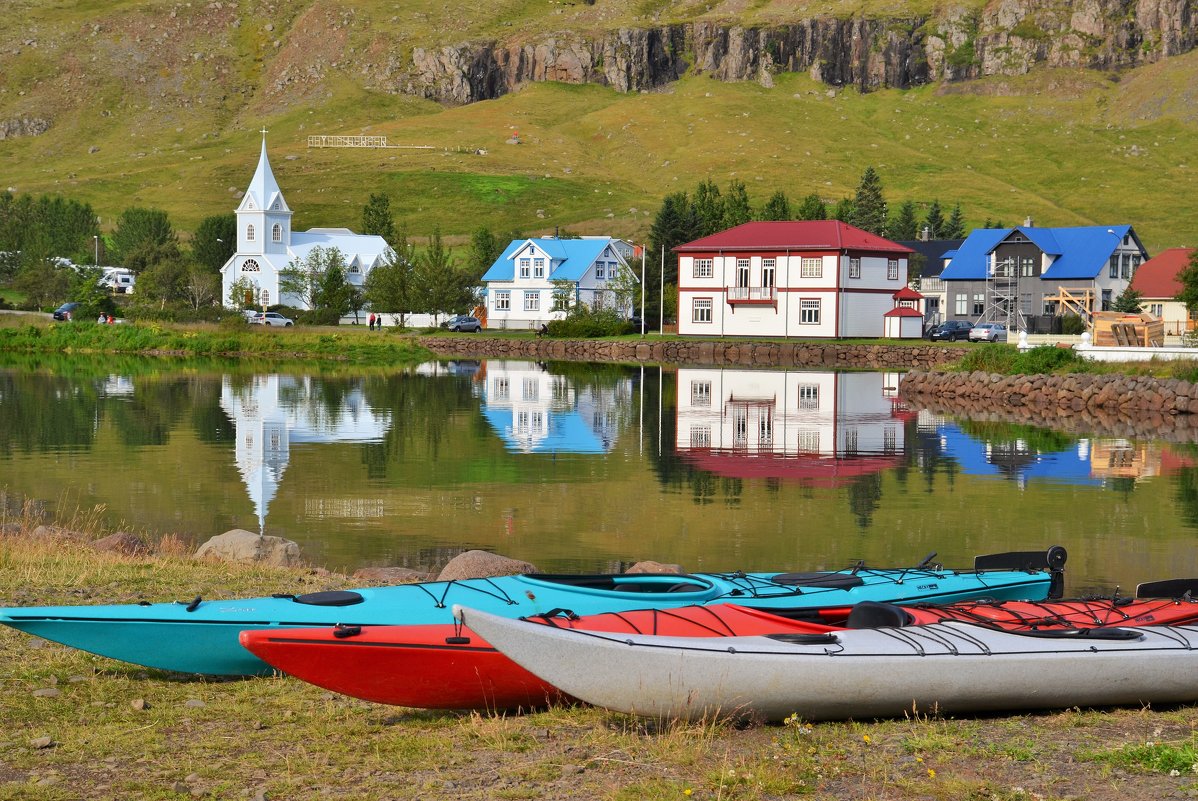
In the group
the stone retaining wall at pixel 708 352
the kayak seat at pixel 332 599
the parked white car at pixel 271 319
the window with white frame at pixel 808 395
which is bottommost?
the kayak seat at pixel 332 599

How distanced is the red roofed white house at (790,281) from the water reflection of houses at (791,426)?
2564 cm

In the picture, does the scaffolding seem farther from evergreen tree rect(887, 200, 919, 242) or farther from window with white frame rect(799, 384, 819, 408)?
window with white frame rect(799, 384, 819, 408)

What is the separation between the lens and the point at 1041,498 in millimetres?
25750

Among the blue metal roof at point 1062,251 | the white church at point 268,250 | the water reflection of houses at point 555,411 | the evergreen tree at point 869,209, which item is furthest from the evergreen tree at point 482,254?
the water reflection of houses at point 555,411

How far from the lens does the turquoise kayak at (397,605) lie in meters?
9.85

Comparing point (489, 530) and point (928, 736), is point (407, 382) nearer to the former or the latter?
point (489, 530)

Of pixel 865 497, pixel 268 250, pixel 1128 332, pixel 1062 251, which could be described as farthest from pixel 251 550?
pixel 268 250

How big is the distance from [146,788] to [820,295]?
82.4m

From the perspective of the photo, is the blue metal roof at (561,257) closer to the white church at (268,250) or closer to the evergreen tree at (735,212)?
the evergreen tree at (735,212)

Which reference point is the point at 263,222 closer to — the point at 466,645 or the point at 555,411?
the point at 555,411

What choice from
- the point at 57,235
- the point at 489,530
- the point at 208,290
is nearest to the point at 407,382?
the point at 489,530

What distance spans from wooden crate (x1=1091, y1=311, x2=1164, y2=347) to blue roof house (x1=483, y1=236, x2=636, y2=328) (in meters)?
46.0

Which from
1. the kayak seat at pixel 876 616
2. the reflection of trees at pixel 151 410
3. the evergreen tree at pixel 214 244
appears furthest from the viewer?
the evergreen tree at pixel 214 244

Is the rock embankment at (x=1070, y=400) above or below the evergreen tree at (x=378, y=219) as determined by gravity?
below
